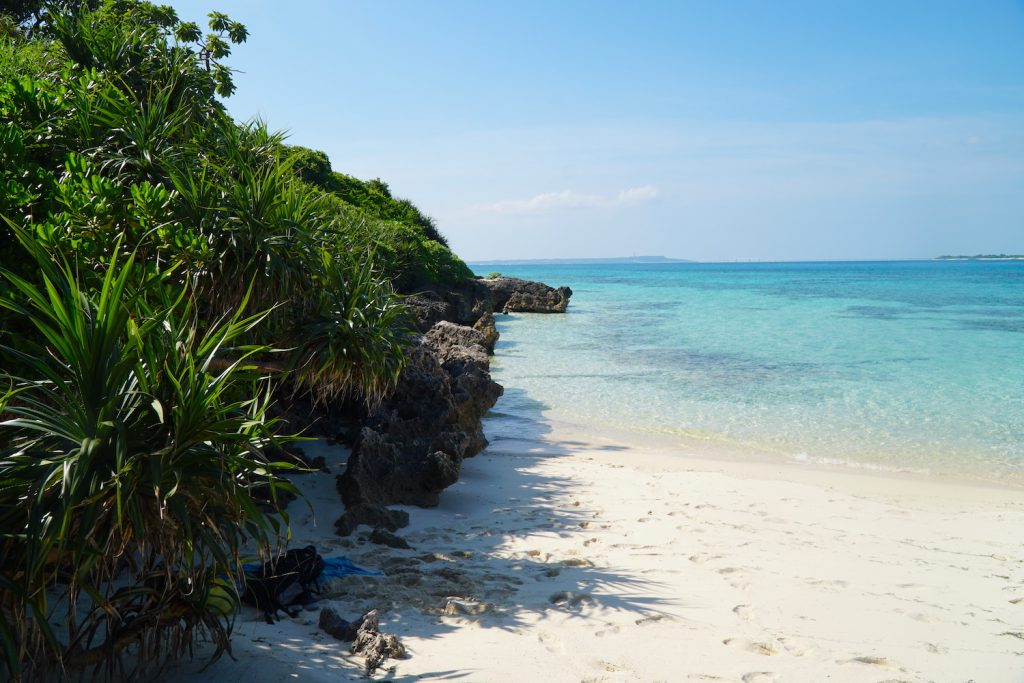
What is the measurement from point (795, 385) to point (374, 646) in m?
13.0

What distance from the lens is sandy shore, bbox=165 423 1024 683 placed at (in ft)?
12.6

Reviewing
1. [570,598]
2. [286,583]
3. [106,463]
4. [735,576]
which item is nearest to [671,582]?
[735,576]

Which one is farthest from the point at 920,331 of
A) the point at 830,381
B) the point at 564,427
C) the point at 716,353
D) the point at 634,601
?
the point at 634,601

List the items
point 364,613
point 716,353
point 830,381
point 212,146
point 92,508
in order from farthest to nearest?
1. point 716,353
2. point 830,381
3. point 212,146
4. point 364,613
5. point 92,508

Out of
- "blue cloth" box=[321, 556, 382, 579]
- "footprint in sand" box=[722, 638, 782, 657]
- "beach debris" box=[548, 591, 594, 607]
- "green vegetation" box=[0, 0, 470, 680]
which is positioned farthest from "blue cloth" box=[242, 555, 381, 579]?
"footprint in sand" box=[722, 638, 782, 657]

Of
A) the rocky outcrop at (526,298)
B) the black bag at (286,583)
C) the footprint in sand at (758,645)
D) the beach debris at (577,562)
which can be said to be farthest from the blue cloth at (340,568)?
the rocky outcrop at (526,298)

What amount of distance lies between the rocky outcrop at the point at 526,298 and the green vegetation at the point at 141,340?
90.1 feet

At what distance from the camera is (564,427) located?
11.5 m

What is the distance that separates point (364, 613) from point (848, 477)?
21.6 ft

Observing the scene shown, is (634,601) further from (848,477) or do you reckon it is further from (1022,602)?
(848,477)

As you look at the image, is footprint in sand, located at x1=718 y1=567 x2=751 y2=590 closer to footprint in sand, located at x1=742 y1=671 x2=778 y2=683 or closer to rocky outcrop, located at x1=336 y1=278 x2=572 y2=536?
footprint in sand, located at x1=742 y1=671 x2=778 y2=683

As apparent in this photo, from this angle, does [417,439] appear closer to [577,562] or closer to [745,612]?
[577,562]

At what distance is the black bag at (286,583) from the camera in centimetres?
431

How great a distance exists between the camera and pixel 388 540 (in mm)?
5676
